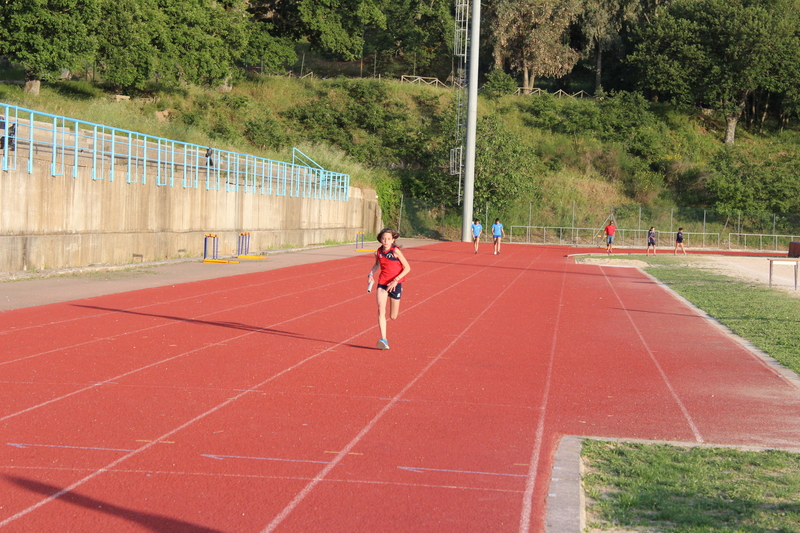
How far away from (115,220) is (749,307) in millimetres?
15948

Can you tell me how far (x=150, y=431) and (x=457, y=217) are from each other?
46.3 metres

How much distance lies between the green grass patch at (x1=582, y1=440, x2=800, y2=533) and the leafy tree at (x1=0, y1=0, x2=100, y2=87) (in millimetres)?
37871

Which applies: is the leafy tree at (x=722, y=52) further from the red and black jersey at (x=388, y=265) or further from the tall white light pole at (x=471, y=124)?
the red and black jersey at (x=388, y=265)

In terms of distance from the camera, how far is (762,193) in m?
51.7

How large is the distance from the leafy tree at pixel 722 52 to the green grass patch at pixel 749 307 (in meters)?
42.5

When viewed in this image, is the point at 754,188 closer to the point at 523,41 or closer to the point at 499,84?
the point at 499,84

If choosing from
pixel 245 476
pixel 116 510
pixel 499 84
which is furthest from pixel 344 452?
pixel 499 84

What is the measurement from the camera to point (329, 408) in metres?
7.20

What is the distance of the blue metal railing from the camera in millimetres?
18344

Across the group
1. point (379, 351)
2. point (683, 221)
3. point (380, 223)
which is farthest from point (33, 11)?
point (683, 221)

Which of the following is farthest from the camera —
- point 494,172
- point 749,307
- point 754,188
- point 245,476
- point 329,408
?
point 754,188

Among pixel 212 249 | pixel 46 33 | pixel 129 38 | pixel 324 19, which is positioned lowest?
pixel 212 249

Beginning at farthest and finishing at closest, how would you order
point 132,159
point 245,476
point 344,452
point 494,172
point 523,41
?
1. point 523,41
2. point 494,172
3. point 132,159
4. point 344,452
5. point 245,476

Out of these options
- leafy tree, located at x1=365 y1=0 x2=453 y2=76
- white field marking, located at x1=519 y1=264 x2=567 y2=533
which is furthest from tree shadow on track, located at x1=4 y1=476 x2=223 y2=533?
leafy tree, located at x1=365 y1=0 x2=453 y2=76
